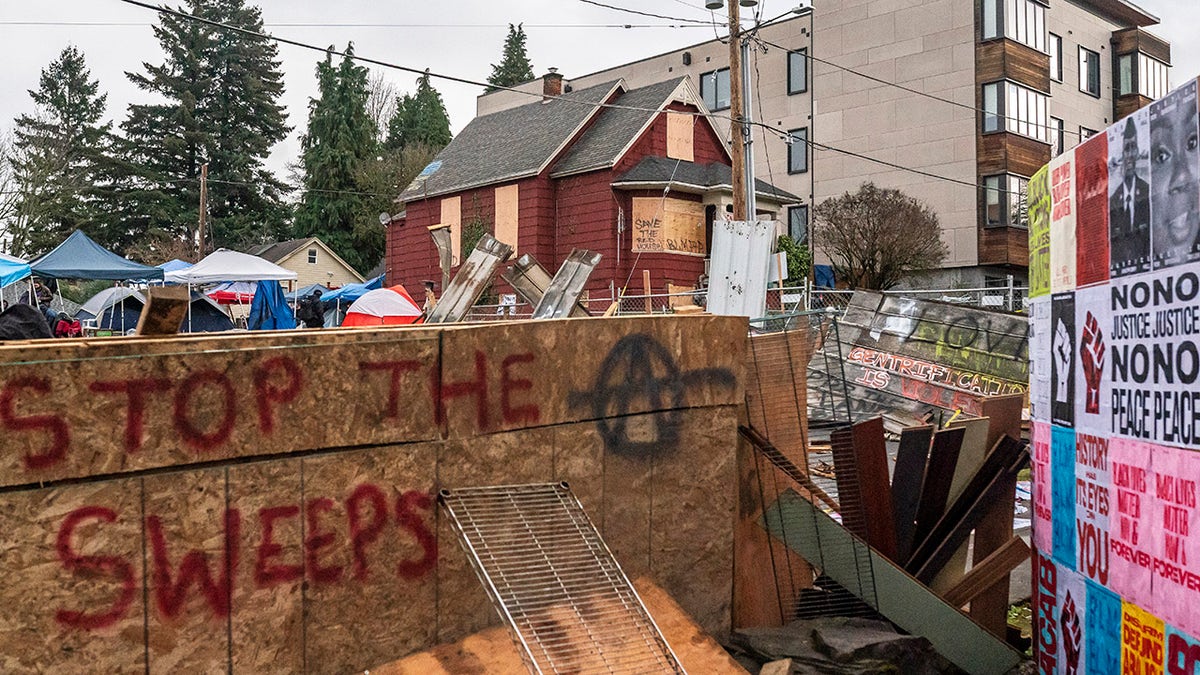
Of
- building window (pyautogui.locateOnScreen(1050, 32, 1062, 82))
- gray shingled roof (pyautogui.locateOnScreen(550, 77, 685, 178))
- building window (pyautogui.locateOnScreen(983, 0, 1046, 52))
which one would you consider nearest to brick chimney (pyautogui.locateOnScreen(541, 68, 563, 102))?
gray shingled roof (pyautogui.locateOnScreen(550, 77, 685, 178))

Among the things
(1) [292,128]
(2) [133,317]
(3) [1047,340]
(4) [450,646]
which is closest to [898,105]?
(2) [133,317]

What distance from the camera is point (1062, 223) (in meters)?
5.18

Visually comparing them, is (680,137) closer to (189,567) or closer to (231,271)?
(231,271)

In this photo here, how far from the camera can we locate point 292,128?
207 feet

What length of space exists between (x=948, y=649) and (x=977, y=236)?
30461mm

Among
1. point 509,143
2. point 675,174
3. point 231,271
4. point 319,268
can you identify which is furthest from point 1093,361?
point 319,268

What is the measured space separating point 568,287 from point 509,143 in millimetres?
29731

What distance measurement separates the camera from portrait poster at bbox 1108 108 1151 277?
4.18 metres

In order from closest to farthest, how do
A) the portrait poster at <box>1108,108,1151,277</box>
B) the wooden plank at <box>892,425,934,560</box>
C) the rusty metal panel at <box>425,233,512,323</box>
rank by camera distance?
the portrait poster at <box>1108,108,1151,277</box> < the wooden plank at <box>892,425,934,560</box> < the rusty metal panel at <box>425,233,512,323</box>

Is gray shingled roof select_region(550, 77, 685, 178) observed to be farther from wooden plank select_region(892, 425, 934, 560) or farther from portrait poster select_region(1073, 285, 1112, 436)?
portrait poster select_region(1073, 285, 1112, 436)

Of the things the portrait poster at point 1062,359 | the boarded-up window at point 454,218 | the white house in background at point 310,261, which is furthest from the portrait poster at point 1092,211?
the white house in background at point 310,261

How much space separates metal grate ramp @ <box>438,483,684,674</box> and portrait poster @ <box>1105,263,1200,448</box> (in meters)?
2.14

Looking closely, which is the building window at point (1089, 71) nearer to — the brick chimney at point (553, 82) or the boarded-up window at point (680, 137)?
the boarded-up window at point (680, 137)

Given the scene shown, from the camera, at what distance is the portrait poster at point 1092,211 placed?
15.1ft
